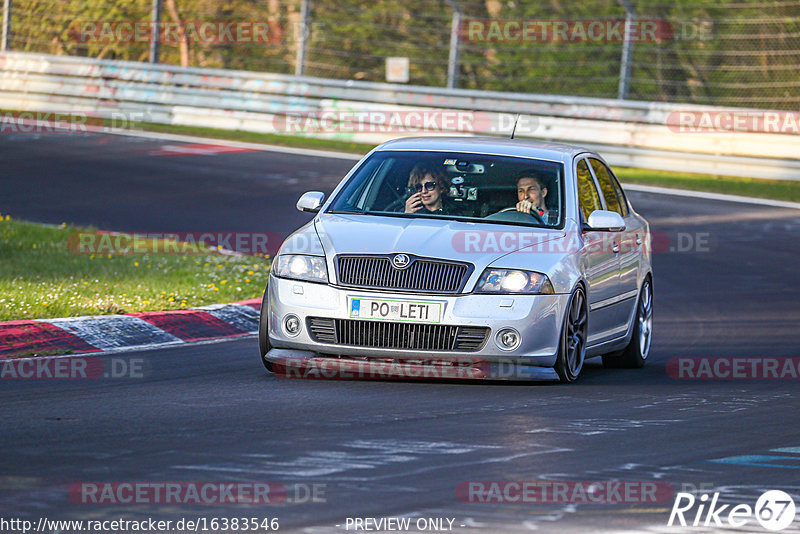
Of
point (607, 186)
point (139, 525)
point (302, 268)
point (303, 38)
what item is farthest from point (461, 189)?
point (303, 38)

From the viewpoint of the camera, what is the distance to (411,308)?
8.55m

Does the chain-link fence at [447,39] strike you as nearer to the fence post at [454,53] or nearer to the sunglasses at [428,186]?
the fence post at [454,53]

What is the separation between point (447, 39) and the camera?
31.2m

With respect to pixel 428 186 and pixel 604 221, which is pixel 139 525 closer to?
pixel 428 186

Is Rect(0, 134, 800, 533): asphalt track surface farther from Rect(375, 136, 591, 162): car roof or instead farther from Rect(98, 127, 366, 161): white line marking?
Rect(98, 127, 366, 161): white line marking

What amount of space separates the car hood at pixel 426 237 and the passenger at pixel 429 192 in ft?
0.84

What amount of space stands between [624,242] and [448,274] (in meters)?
2.28

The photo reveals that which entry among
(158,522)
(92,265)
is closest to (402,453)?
(158,522)

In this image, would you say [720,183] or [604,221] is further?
[720,183]

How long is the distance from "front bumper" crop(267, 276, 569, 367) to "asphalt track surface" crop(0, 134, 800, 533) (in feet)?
0.68

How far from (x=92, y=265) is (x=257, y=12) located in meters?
19.2

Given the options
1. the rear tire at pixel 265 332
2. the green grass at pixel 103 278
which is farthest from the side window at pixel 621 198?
the rear tire at pixel 265 332

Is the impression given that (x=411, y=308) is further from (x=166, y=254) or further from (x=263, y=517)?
(x=166, y=254)

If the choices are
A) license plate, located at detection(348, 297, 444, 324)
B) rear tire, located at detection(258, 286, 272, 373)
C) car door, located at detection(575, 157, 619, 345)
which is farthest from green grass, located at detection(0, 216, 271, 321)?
car door, located at detection(575, 157, 619, 345)
